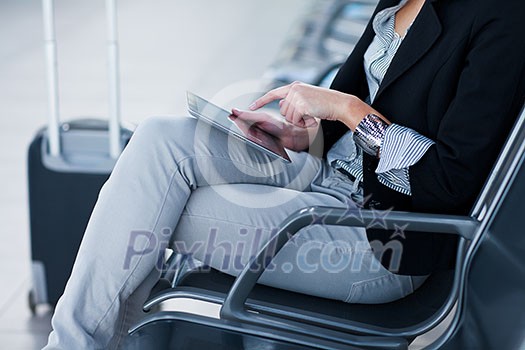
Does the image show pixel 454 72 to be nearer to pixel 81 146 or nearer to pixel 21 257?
pixel 81 146

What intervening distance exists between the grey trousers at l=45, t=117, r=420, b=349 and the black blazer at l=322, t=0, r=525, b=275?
0.09 m

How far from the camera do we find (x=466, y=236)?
1358 millimetres

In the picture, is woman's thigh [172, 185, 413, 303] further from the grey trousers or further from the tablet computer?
the tablet computer

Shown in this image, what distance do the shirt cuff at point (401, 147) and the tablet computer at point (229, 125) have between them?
0.18 meters

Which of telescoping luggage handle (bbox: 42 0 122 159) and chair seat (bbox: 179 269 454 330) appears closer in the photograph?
chair seat (bbox: 179 269 454 330)

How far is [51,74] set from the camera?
2.24 m

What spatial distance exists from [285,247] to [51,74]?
1.06 metres

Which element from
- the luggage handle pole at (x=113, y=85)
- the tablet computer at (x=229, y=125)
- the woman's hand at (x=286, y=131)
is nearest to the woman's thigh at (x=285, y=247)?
the tablet computer at (x=229, y=125)

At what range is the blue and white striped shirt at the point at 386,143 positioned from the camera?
4.67 feet

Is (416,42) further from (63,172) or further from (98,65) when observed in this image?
(98,65)

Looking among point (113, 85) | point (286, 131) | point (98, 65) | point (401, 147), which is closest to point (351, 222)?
point (401, 147)

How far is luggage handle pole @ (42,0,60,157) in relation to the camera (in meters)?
2.19

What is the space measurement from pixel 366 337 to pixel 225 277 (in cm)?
31

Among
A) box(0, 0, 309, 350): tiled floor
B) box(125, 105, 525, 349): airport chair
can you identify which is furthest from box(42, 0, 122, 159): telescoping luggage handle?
box(125, 105, 525, 349): airport chair
